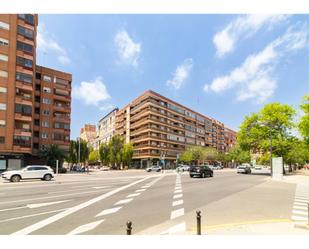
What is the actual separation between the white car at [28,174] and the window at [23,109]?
20.1 metres

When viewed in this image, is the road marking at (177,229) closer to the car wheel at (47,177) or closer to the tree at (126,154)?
the car wheel at (47,177)

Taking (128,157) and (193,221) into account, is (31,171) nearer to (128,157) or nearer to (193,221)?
(193,221)

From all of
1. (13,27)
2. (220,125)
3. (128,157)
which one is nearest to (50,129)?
(13,27)

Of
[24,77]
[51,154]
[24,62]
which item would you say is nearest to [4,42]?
[24,62]

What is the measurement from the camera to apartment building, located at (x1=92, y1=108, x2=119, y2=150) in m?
108

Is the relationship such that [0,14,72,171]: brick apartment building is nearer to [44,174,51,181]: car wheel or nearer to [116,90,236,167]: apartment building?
[44,174,51,181]: car wheel

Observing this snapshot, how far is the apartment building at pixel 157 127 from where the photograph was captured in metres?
77.9

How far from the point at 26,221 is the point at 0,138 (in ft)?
124

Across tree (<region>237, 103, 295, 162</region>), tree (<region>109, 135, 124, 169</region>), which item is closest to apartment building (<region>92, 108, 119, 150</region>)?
tree (<region>109, 135, 124, 169</region>)

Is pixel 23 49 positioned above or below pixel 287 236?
above

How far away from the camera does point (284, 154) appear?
1623 inches

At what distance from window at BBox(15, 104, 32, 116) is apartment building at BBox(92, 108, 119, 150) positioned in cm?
6100

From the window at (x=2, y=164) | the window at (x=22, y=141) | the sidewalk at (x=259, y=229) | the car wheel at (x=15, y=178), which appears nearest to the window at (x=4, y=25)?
the window at (x=22, y=141)

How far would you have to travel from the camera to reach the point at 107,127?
383 feet
